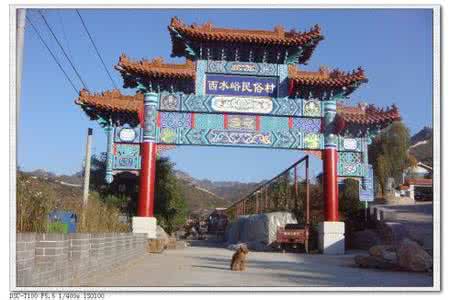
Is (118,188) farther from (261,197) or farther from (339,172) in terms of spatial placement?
(261,197)

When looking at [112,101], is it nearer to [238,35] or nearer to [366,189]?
[238,35]

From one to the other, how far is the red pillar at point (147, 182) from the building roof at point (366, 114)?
17.6ft

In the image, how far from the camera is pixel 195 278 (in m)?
7.82

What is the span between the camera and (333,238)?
571 inches

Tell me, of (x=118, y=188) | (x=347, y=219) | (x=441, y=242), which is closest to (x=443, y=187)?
(x=441, y=242)

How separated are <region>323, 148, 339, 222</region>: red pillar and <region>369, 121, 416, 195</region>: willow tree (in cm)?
1557

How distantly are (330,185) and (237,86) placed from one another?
12.3 feet

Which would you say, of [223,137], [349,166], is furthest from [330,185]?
[223,137]

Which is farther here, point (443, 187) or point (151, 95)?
point (151, 95)

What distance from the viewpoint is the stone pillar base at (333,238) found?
1448 cm

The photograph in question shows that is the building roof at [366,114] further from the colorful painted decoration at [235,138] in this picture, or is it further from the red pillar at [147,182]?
the red pillar at [147,182]

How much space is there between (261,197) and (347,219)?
9.73 m

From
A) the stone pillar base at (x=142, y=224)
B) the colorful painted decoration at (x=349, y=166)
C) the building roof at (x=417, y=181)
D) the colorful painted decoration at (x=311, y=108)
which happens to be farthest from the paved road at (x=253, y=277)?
the building roof at (x=417, y=181)

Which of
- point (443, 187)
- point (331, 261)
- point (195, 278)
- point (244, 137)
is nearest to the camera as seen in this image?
point (443, 187)
